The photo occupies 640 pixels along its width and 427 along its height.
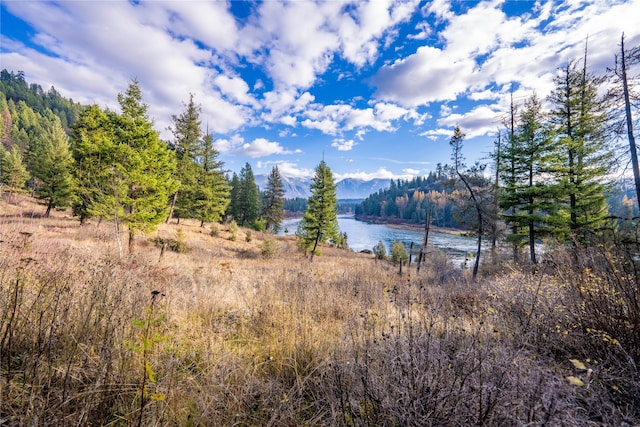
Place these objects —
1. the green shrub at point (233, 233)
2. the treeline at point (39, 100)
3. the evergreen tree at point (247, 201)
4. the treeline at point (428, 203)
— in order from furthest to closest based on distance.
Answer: the treeline at point (39, 100)
the evergreen tree at point (247, 201)
the green shrub at point (233, 233)
the treeline at point (428, 203)

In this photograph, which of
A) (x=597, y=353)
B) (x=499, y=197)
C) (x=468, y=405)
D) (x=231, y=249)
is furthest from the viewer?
(x=231, y=249)

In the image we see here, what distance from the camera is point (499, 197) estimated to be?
15172mm

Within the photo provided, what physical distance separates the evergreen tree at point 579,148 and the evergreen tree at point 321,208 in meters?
13.7

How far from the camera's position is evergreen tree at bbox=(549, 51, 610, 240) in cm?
1236

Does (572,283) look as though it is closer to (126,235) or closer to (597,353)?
(597,353)

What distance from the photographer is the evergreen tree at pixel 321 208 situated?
20297 mm

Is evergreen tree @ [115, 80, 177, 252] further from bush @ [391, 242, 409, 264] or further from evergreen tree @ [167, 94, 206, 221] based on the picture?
bush @ [391, 242, 409, 264]

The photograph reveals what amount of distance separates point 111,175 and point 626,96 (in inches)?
785

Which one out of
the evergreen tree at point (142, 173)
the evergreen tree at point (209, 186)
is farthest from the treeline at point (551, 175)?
the evergreen tree at point (209, 186)

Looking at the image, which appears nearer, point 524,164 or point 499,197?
point 524,164

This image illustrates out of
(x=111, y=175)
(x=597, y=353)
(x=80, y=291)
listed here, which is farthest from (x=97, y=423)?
Result: (x=111, y=175)

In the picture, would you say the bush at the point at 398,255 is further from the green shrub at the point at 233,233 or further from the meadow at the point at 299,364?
the meadow at the point at 299,364

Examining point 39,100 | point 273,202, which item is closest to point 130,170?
point 273,202

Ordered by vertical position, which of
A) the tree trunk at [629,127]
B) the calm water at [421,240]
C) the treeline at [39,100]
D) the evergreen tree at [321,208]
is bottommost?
the calm water at [421,240]
